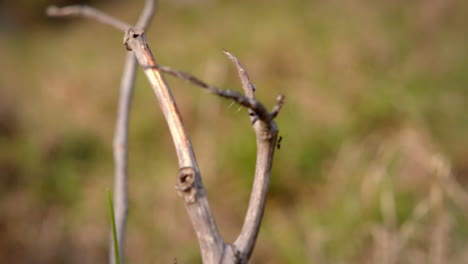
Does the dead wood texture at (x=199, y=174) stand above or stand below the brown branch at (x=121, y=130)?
below

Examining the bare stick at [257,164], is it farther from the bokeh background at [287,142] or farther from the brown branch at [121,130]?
the bokeh background at [287,142]

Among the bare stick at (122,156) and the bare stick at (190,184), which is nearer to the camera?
the bare stick at (190,184)

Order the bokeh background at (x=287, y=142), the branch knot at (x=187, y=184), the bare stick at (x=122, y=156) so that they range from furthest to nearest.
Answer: the bokeh background at (x=287, y=142) < the bare stick at (x=122, y=156) < the branch knot at (x=187, y=184)

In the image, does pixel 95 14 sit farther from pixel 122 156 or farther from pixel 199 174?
pixel 199 174

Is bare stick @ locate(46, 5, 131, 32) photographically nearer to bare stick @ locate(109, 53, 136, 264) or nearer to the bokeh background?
bare stick @ locate(109, 53, 136, 264)

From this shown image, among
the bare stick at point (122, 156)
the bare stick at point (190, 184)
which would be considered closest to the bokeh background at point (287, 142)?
the bare stick at point (122, 156)

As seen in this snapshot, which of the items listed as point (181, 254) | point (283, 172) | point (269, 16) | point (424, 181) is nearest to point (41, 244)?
point (181, 254)

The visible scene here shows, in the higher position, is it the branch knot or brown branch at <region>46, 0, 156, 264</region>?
brown branch at <region>46, 0, 156, 264</region>

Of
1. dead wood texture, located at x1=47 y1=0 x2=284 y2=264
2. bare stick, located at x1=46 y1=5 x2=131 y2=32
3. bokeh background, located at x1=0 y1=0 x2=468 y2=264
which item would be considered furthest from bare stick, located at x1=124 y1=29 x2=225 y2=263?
bokeh background, located at x1=0 y1=0 x2=468 y2=264

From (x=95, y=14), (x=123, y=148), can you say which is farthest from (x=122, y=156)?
(x=95, y=14)
